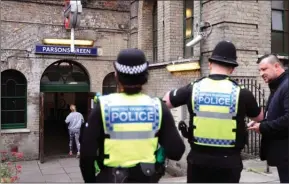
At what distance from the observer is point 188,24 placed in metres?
9.46

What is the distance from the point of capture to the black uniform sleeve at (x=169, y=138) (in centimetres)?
245

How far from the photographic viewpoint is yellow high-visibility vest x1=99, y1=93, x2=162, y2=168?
2365 mm

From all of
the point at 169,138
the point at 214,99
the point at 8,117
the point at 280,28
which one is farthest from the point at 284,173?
the point at 8,117

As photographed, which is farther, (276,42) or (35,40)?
(35,40)

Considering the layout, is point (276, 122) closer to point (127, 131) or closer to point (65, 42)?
point (127, 131)

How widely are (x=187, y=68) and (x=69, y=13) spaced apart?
4.64 meters

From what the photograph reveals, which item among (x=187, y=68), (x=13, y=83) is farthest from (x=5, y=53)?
(x=187, y=68)

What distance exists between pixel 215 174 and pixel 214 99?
626 mm

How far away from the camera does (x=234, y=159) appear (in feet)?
9.64

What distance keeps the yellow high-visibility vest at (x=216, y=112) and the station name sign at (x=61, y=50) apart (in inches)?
400

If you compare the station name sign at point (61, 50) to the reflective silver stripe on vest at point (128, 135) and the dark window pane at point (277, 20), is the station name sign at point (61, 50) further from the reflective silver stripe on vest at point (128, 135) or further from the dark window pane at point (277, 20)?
the reflective silver stripe on vest at point (128, 135)

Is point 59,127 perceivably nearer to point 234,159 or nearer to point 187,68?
point 187,68

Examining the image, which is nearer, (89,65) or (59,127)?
(89,65)

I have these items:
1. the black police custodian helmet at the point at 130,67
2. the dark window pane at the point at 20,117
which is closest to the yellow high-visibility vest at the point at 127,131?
the black police custodian helmet at the point at 130,67
